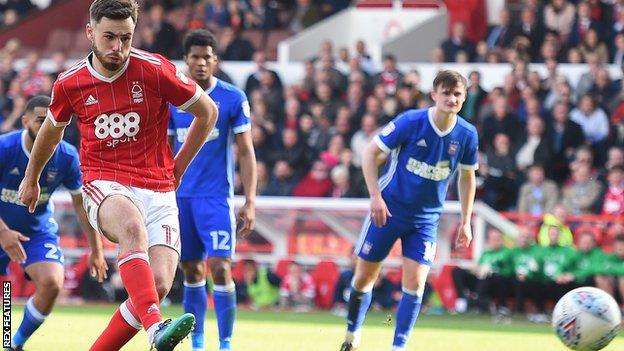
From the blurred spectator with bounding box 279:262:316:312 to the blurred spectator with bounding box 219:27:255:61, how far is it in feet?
18.7

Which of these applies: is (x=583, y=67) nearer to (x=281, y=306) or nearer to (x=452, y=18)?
(x=452, y=18)

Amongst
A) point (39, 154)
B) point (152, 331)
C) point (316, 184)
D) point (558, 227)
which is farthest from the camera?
point (316, 184)

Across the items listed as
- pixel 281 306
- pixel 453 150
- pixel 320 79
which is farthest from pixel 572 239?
pixel 453 150

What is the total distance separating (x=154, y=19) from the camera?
23.6 m

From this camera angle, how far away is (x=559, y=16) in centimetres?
2089

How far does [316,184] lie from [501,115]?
260 centimetres

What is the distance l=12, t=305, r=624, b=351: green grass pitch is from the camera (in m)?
12.1

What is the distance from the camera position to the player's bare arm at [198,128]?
8359mm

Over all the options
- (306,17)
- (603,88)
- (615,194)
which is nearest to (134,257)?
(615,194)

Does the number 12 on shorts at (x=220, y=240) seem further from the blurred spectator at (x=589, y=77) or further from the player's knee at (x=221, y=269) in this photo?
the blurred spectator at (x=589, y=77)

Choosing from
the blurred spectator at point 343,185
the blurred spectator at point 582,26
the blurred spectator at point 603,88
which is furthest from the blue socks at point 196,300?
the blurred spectator at point 582,26

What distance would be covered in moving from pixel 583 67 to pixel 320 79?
3.73 m

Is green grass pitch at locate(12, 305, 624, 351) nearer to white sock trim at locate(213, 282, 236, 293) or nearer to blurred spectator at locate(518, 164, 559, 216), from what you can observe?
white sock trim at locate(213, 282, 236, 293)

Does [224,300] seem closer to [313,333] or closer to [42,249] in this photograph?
[42,249]
